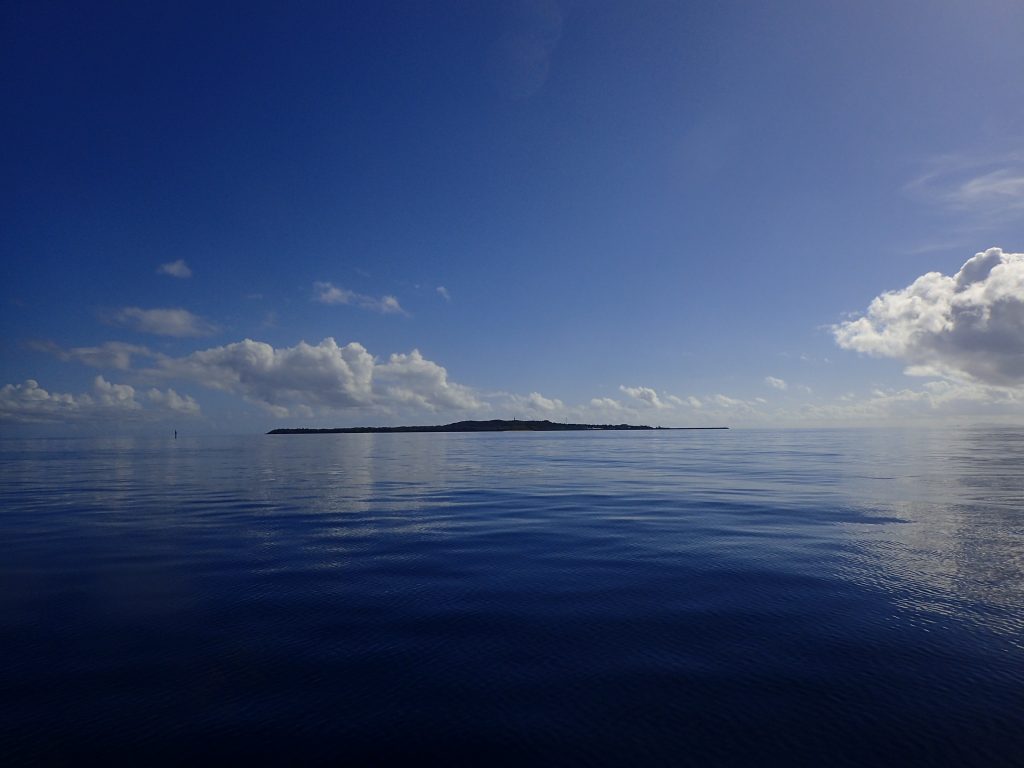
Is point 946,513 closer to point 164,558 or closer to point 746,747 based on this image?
point 746,747

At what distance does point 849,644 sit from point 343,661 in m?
8.03

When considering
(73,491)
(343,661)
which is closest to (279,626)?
(343,661)

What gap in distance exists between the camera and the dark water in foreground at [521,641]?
21.3 feet

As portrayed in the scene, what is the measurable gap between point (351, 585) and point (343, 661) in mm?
4368

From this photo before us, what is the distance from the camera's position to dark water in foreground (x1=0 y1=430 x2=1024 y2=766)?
650 centimetres

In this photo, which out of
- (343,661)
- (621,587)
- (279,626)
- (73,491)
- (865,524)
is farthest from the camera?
(73,491)

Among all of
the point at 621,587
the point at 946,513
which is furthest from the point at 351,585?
the point at 946,513

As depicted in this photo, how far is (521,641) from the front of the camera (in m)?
9.34

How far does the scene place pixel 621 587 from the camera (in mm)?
12375

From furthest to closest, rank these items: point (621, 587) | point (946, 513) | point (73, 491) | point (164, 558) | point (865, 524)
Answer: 1. point (73, 491)
2. point (946, 513)
3. point (865, 524)
4. point (164, 558)
5. point (621, 587)

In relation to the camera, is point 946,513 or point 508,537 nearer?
point 508,537

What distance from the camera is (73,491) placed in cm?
3347

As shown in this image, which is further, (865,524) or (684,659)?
(865,524)

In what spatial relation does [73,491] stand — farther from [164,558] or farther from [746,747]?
[746,747]
